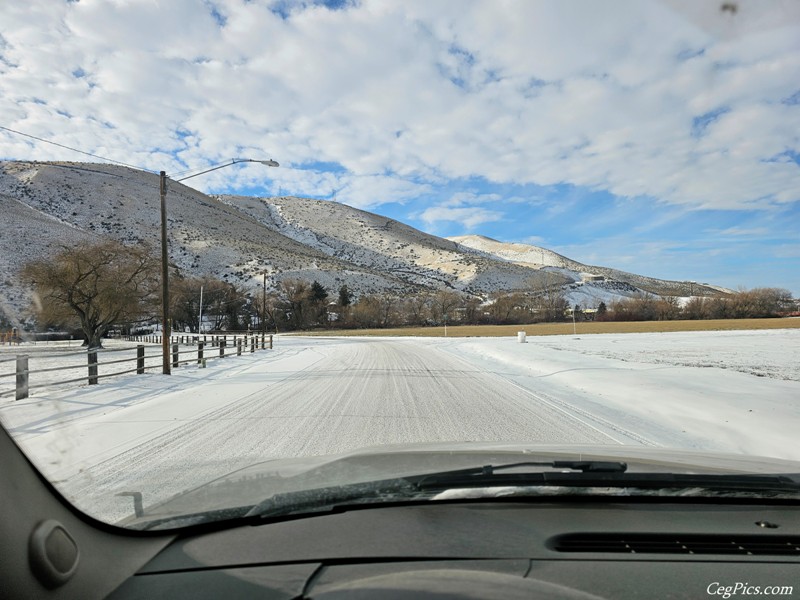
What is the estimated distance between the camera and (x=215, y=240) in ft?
339

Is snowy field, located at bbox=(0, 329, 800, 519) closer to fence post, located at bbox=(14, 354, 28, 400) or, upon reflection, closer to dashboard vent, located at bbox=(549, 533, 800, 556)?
fence post, located at bbox=(14, 354, 28, 400)

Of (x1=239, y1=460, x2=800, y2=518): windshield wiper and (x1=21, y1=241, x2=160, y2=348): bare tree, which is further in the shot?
(x1=21, y1=241, x2=160, y2=348): bare tree

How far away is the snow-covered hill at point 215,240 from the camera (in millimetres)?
10898

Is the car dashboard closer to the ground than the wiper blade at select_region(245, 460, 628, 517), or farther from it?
closer to the ground

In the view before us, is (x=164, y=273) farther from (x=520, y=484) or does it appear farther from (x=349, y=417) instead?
(x=520, y=484)

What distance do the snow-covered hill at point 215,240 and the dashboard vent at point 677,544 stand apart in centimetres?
346

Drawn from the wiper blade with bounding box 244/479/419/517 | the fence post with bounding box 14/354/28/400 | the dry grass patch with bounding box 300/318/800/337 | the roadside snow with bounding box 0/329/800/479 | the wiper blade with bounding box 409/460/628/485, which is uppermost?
the wiper blade with bounding box 409/460/628/485

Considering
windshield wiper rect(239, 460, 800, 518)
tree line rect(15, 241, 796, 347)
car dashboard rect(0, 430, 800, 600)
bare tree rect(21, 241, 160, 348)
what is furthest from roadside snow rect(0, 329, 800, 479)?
tree line rect(15, 241, 796, 347)

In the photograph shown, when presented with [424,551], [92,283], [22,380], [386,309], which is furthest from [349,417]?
[386,309]

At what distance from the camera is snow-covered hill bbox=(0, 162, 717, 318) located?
429 inches

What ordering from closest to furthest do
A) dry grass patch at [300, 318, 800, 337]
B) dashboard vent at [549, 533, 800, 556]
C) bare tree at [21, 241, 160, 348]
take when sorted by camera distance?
dashboard vent at [549, 533, 800, 556] → bare tree at [21, 241, 160, 348] → dry grass patch at [300, 318, 800, 337]

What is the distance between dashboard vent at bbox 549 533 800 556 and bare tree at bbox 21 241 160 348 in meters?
9.21

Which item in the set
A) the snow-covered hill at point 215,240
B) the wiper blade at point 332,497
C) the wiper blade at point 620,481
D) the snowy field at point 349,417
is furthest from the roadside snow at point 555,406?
the wiper blade at point 620,481

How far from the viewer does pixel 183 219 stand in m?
106
